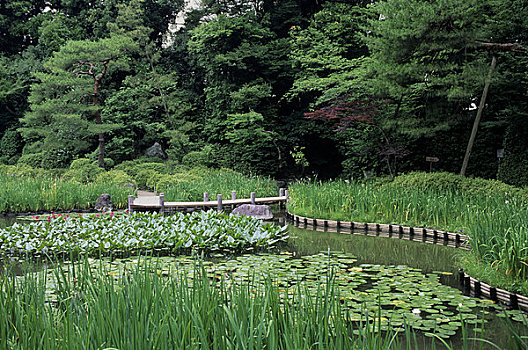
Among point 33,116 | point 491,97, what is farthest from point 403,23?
point 33,116

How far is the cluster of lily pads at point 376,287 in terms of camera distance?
10.1 feet

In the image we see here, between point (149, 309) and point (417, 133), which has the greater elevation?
point (417, 133)

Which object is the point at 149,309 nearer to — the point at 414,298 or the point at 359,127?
the point at 414,298

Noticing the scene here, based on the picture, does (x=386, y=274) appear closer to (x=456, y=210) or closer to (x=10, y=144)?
(x=456, y=210)

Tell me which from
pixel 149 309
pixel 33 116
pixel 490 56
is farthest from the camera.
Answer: pixel 33 116

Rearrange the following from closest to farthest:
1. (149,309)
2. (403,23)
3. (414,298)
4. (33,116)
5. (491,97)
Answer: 1. (149,309)
2. (414,298)
3. (403,23)
4. (491,97)
5. (33,116)

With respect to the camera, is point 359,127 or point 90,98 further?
point 90,98

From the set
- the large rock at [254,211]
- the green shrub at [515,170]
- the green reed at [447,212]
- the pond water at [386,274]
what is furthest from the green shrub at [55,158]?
the green shrub at [515,170]

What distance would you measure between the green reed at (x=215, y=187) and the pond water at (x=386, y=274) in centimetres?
444

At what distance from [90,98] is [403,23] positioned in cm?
1423

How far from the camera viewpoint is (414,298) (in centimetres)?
366

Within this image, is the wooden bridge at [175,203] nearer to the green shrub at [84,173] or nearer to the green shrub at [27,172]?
the green shrub at [84,173]

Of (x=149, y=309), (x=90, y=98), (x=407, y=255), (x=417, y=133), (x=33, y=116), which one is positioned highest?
(x=90, y=98)

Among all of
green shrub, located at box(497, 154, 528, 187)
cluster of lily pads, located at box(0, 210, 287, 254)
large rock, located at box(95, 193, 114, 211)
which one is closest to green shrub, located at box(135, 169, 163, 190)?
large rock, located at box(95, 193, 114, 211)
